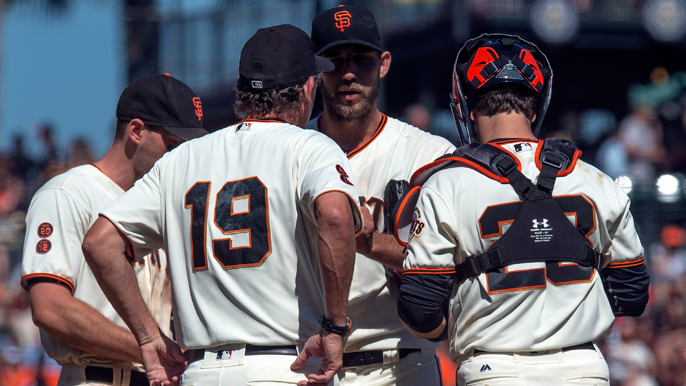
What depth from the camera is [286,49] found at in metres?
3.31

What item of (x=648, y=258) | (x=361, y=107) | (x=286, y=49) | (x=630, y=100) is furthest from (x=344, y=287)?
(x=630, y=100)

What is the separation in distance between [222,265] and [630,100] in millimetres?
15965

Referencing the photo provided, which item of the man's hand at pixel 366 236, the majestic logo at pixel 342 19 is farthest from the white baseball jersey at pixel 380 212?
the majestic logo at pixel 342 19

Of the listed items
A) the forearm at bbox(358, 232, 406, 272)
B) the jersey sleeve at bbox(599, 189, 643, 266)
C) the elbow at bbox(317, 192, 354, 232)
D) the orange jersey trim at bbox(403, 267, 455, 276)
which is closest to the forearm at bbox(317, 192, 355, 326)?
the elbow at bbox(317, 192, 354, 232)

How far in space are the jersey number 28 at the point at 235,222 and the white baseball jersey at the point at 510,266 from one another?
2.03ft

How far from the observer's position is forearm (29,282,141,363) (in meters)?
3.62

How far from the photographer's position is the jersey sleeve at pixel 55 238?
12.2 ft

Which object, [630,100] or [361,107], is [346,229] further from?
[630,100]

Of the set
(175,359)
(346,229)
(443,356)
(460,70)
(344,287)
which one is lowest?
(443,356)

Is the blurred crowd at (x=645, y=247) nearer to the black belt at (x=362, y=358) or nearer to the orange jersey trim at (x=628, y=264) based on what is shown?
the black belt at (x=362, y=358)

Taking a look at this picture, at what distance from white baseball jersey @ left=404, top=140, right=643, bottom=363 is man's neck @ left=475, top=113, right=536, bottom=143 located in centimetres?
11

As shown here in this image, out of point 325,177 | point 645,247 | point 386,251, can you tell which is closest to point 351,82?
point 386,251

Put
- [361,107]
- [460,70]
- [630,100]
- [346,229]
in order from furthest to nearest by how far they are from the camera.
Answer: [630,100] < [361,107] < [460,70] < [346,229]

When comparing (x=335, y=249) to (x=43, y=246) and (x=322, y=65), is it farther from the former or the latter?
(x=43, y=246)
